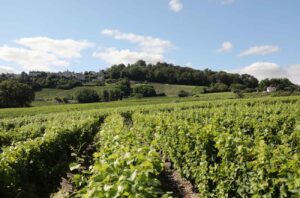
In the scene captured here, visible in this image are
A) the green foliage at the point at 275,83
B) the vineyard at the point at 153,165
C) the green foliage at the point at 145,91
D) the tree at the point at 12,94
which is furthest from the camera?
the green foliage at the point at 275,83

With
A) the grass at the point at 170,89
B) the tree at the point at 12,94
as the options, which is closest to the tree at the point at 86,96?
the tree at the point at 12,94

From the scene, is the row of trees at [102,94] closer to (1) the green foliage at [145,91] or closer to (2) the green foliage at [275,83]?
(1) the green foliage at [145,91]

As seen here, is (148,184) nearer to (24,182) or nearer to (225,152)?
(225,152)

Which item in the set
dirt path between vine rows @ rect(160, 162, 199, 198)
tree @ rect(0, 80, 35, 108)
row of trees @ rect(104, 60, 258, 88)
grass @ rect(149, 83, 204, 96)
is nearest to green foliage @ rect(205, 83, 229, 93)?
grass @ rect(149, 83, 204, 96)

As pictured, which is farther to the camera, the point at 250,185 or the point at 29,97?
the point at 29,97

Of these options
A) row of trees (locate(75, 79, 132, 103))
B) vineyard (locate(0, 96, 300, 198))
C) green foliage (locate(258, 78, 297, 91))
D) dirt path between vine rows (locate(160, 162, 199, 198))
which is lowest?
dirt path between vine rows (locate(160, 162, 199, 198))

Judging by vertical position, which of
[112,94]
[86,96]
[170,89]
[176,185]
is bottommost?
[176,185]

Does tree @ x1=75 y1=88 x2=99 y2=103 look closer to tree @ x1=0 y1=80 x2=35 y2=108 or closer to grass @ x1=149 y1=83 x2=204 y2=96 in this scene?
tree @ x1=0 y1=80 x2=35 y2=108

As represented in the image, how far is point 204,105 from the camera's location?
45.8m

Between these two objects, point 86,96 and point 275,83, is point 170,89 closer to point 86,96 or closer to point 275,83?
point 86,96

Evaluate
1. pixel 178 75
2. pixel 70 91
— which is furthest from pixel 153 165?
pixel 178 75

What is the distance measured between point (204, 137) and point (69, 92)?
294 ft

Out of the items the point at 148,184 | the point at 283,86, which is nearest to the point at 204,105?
the point at 148,184

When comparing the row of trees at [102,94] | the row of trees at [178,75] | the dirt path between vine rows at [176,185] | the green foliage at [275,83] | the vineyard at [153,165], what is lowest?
the dirt path between vine rows at [176,185]
